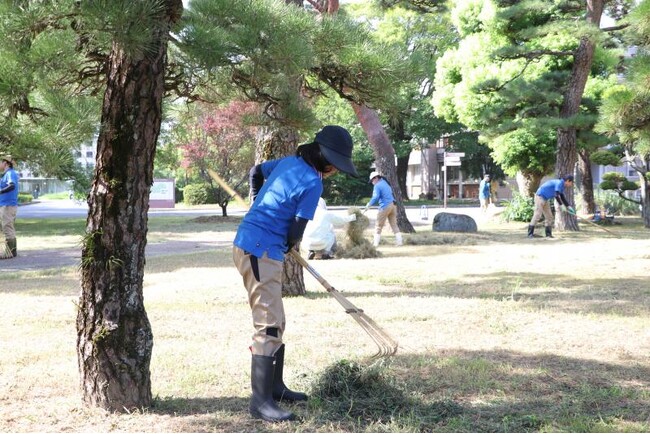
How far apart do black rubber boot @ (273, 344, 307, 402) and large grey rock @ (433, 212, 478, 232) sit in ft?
43.0

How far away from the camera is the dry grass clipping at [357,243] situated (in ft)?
37.7

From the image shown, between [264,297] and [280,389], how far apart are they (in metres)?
0.61

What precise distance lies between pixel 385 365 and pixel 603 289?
4.46 metres

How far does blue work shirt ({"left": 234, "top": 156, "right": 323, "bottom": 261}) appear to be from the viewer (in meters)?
3.44

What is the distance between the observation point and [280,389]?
A: 12.2 ft

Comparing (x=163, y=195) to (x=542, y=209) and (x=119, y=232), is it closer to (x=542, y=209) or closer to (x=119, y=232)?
(x=542, y=209)

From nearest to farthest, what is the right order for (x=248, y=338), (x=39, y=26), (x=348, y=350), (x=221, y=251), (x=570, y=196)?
1. (x=39, y=26)
2. (x=348, y=350)
3. (x=248, y=338)
4. (x=221, y=251)
5. (x=570, y=196)

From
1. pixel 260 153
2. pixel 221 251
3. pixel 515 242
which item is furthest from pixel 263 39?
pixel 515 242

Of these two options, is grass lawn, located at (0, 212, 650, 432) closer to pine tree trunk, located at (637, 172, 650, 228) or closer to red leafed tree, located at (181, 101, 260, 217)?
pine tree trunk, located at (637, 172, 650, 228)

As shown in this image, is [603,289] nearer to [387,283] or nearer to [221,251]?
[387,283]

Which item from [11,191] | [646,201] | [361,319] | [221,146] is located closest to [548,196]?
[646,201]

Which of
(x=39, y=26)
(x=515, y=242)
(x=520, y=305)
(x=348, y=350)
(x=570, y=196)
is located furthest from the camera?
(x=570, y=196)

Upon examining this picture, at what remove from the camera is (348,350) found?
4.89 metres

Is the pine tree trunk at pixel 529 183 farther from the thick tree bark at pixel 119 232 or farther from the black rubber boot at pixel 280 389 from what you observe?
the thick tree bark at pixel 119 232
